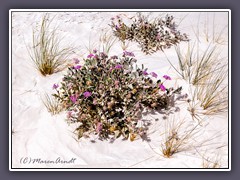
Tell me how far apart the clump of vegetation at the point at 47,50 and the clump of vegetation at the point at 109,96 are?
1.03 feet

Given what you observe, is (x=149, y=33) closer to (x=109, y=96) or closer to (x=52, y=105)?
(x=109, y=96)

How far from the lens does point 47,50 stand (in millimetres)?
Answer: 4773

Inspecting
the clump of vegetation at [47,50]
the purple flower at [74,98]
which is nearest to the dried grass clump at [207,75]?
the purple flower at [74,98]

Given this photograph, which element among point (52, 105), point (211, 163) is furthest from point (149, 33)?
point (211, 163)

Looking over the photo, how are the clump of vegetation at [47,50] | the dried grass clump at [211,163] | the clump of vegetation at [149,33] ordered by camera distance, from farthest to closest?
1. the clump of vegetation at [149,33]
2. the clump of vegetation at [47,50]
3. the dried grass clump at [211,163]

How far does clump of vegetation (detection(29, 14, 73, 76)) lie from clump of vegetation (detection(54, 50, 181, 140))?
0.31 m

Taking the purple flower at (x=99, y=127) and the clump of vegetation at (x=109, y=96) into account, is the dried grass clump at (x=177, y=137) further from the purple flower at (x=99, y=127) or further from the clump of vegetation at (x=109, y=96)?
the purple flower at (x=99, y=127)

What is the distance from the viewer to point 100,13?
4.73m

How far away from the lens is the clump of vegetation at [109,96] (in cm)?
409

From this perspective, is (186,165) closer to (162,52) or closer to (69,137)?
(69,137)

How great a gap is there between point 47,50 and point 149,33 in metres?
1.37

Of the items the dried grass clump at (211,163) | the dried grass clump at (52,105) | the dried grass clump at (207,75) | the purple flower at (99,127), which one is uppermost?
the dried grass clump at (207,75)

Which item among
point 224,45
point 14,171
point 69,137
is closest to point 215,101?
point 224,45
